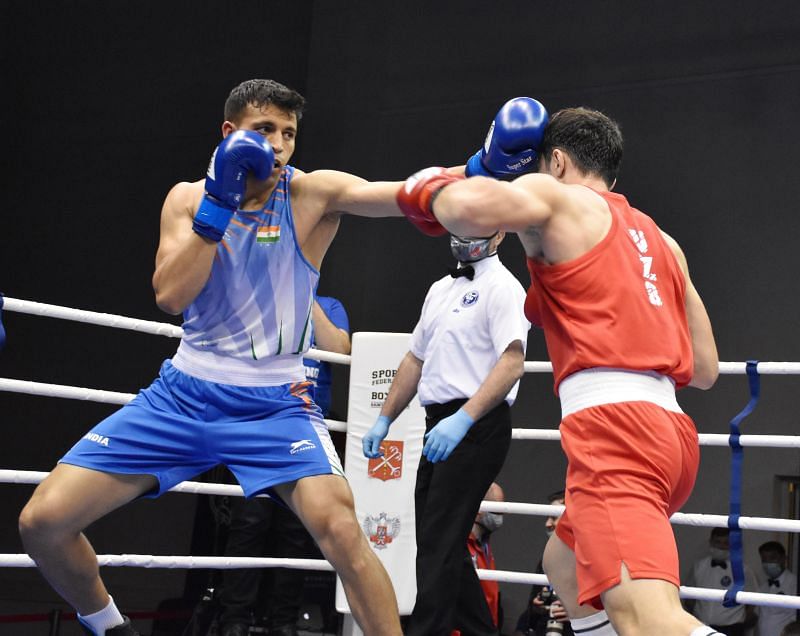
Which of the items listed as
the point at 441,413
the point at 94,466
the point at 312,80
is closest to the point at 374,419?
the point at 441,413

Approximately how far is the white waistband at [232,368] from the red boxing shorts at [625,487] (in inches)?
30.3

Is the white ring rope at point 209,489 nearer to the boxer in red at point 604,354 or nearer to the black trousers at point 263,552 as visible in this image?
the black trousers at point 263,552

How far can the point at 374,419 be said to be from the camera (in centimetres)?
385

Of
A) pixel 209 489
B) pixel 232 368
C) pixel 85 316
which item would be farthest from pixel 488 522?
pixel 232 368

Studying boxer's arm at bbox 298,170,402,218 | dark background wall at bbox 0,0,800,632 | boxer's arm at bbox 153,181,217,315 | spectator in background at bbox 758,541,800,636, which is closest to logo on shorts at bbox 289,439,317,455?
boxer's arm at bbox 153,181,217,315

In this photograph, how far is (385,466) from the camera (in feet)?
12.4

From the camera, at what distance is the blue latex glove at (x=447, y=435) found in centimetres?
312

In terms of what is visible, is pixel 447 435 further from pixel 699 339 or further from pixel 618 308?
pixel 618 308

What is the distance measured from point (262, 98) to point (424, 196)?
65 cm

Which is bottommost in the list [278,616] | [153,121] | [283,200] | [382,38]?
[278,616]

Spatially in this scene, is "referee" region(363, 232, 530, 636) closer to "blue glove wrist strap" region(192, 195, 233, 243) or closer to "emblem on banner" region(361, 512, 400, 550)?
"emblem on banner" region(361, 512, 400, 550)

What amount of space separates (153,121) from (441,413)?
5.24 meters

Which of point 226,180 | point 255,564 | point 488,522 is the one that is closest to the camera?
point 226,180

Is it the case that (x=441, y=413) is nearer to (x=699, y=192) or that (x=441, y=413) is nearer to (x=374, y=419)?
(x=374, y=419)
